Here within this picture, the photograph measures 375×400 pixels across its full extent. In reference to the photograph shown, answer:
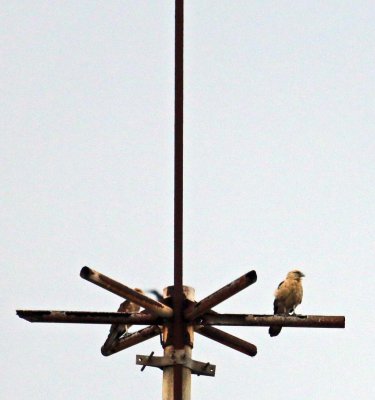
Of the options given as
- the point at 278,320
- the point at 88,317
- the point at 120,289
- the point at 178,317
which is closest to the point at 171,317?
the point at 178,317

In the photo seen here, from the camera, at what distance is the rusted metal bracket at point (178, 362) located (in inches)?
220

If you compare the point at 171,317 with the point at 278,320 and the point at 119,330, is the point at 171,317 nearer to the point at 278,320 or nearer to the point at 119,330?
the point at 278,320

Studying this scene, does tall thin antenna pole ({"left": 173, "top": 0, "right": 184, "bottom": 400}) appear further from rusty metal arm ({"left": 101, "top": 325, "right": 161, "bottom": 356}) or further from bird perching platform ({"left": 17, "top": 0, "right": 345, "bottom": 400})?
rusty metal arm ({"left": 101, "top": 325, "right": 161, "bottom": 356})

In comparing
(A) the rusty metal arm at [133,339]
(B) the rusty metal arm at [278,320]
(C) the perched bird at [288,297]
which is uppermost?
(C) the perched bird at [288,297]

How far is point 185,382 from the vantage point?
5480 millimetres

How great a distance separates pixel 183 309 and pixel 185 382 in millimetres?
521

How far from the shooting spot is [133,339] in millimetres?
6156

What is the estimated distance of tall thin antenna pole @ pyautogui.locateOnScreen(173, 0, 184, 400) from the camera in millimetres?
5391

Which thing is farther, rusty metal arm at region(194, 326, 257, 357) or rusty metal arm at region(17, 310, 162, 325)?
rusty metal arm at region(194, 326, 257, 357)

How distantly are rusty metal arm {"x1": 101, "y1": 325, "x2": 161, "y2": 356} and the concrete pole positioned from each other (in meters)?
0.23

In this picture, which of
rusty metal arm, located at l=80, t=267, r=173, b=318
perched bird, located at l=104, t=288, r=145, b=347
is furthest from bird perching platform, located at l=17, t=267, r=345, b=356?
perched bird, located at l=104, t=288, r=145, b=347

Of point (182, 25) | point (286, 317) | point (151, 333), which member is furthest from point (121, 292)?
point (182, 25)

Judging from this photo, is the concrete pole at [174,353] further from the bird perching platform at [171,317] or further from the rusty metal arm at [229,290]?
the rusty metal arm at [229,290]

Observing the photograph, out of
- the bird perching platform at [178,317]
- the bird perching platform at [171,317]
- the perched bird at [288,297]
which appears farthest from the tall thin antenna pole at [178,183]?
the perched bird at [288,297]
